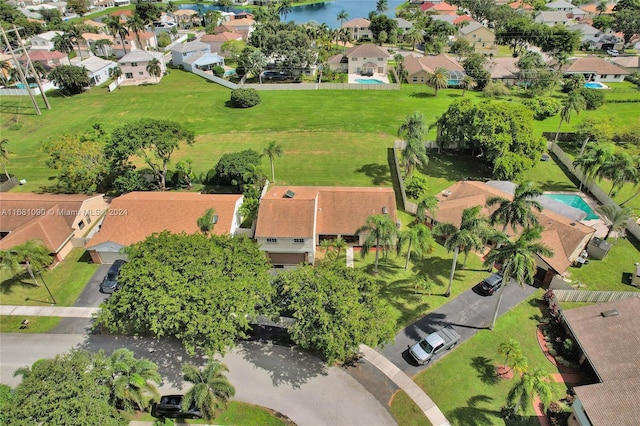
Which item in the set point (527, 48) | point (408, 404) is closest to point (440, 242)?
point (408, 404)

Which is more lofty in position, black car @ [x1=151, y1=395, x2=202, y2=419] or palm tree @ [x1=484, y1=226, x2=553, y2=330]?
palm tree @ [x1=484, y1=226, x2=553, y2=330]

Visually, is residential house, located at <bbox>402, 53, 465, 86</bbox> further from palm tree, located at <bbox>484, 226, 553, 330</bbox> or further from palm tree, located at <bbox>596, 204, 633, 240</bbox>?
palm tree, located at <bbox>484, 226, 553, 330</bbox>

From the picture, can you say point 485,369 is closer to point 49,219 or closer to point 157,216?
point 157,216

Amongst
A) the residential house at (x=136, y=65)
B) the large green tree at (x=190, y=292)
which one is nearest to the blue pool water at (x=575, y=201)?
the large green tree at (x=190, y=292)

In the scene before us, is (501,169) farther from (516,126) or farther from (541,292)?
(541,292)

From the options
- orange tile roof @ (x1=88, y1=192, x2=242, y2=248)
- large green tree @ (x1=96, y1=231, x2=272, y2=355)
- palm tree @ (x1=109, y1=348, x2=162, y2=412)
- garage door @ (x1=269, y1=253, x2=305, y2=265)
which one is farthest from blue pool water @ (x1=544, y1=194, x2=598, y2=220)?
palm tree @ (x1=109, y1=348, x2=162, y2=412)

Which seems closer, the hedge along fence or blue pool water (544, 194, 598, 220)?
the hedge along fence

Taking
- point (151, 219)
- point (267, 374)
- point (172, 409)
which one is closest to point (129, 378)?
point (172, 409)
